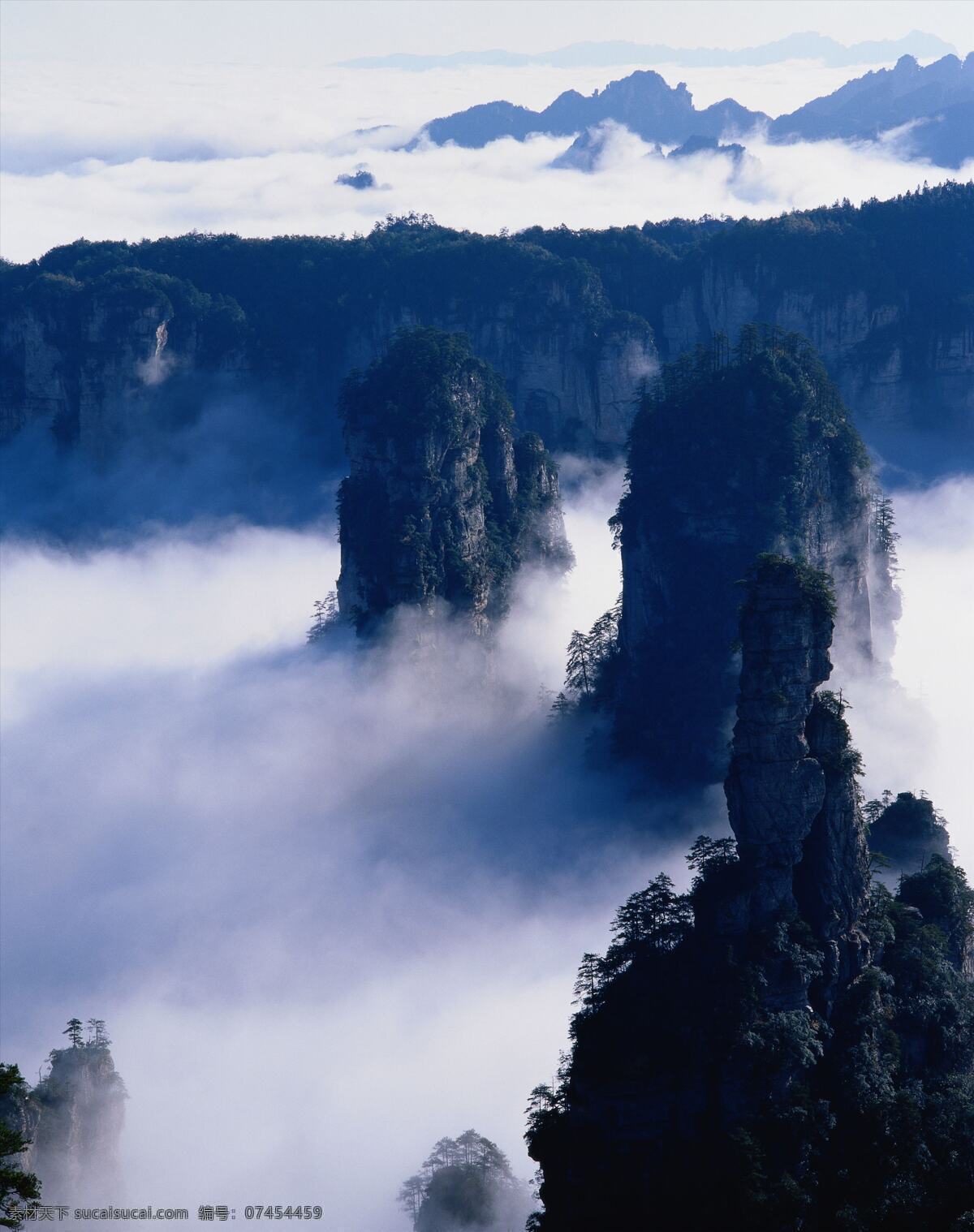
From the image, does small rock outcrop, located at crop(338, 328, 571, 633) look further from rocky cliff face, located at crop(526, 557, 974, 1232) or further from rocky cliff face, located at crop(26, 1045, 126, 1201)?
rocky cliff face, located at crop(526, 557, 974, 1232)

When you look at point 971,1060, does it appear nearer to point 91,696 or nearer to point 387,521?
point 387,521

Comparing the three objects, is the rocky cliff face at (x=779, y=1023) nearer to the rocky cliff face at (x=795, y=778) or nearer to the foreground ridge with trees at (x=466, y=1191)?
the rocky cliff face at (x=795, y=778)

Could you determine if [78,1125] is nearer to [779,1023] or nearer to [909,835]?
[779,1023]

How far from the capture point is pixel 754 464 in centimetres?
9106

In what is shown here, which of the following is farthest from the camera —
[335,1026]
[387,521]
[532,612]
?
Result: [532,612]

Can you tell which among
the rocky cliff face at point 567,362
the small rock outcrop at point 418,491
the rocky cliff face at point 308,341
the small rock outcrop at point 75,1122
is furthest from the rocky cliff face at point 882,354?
the small rock outcrop at point 75,1122

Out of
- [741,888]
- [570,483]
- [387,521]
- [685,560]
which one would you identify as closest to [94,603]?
[570,483]

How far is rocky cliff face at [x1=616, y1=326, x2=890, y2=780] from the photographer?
91.1m

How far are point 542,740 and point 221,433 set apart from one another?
65.6m

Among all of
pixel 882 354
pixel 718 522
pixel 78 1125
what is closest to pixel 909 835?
pixel 718 522

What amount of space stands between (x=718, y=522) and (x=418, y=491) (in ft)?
55.5

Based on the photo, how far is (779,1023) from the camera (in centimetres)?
5488

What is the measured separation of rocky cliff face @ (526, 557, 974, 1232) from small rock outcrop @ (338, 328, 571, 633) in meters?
40.0

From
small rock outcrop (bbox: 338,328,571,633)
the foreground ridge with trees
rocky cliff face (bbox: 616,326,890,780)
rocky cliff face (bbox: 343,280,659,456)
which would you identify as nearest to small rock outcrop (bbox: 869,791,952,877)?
rocky cliff face (bbox: 616,326,890,780)
